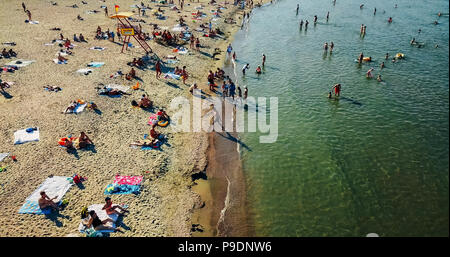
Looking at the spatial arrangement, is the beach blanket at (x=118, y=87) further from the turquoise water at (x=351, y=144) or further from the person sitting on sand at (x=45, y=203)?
the person sitting on sand at (x=45, y=203)

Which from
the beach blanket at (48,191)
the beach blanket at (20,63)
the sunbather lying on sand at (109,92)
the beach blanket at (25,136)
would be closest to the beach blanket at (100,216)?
the beach blanket at (48,191)

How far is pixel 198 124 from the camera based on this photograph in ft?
80.4

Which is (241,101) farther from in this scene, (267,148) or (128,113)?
(128,113)

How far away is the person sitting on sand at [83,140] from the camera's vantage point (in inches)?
798

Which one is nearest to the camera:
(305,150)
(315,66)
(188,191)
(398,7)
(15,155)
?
(188,191)

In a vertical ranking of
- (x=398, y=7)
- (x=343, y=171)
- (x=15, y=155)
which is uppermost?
(x=398, y=7)

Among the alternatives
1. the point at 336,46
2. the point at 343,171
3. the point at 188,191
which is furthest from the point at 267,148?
the point at 336,46

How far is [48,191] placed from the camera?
16719 mm

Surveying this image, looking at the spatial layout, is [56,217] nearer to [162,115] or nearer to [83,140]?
[83,140]

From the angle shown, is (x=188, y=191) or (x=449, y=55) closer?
(x=449, y=55)

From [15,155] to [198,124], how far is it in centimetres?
1374

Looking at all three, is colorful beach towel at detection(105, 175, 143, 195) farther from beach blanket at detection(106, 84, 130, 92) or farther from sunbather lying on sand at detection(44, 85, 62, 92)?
sunbather lying on sand at detection(44, 85, 62, 92)

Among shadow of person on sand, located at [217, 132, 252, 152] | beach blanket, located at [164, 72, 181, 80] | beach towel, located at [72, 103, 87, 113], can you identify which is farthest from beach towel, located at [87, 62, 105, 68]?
shadow of person on sand, located at [217, 132, 252, 152]

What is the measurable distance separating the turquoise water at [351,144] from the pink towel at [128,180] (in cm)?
759
